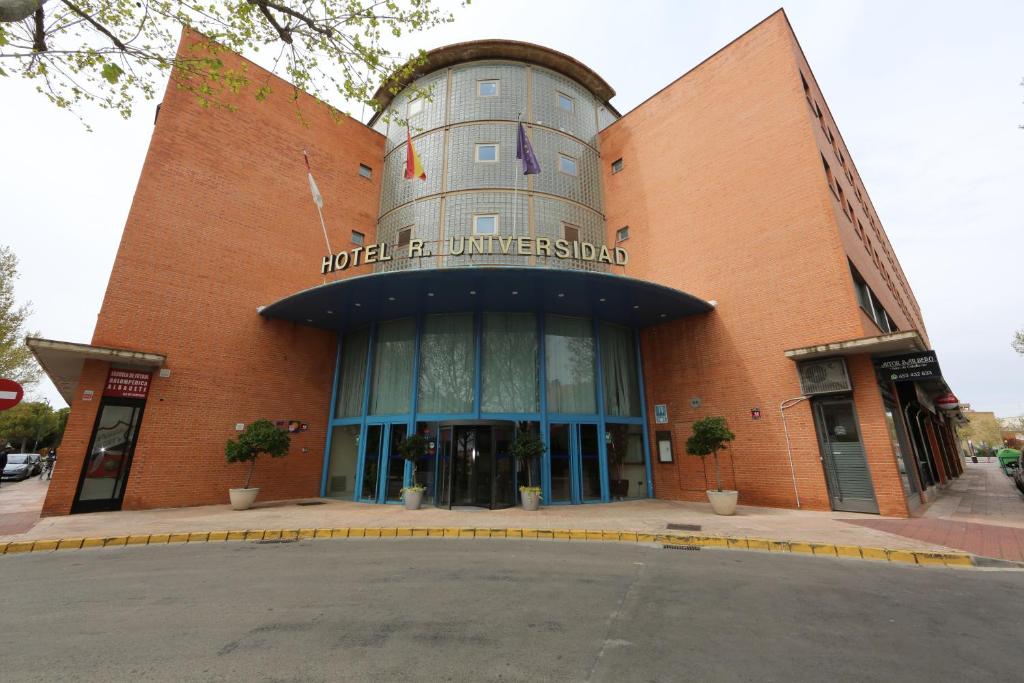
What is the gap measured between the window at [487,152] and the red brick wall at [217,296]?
20.5 feet

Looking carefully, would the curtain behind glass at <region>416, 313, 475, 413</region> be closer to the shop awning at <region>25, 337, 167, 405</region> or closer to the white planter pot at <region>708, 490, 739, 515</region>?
the white planter pot at <region>708, 490, 739, 515</region>

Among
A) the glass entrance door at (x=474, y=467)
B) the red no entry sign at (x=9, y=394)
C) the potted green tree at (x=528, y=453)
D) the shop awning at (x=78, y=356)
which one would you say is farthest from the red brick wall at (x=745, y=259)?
the shop awning at (x=78, y=356)

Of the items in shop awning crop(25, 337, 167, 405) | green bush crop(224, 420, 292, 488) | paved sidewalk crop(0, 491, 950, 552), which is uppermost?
shop awning crop(25, 337, 167, 405)

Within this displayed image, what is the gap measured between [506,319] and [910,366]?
11.2 m

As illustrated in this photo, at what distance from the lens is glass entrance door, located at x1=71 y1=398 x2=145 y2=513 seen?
11109 millimetres

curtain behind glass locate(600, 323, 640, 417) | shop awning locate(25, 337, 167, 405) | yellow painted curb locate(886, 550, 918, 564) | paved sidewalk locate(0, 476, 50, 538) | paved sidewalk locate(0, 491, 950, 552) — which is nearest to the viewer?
yellow painted curb locate(886, 550, 918, 564)

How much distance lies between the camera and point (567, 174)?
58.6 ft

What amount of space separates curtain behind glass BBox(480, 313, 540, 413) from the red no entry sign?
9604 millimetres

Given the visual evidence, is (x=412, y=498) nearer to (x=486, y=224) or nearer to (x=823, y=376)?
(x=486, y=224)

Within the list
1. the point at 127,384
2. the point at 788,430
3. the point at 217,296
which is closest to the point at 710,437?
the point at 788,430

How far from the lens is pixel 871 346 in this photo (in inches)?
411

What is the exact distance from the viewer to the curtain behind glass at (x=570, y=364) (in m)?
13.8

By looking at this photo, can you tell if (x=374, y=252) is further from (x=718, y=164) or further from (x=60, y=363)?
(x=718, y=164)

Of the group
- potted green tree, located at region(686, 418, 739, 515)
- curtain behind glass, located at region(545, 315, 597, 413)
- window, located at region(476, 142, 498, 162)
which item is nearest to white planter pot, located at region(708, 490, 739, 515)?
potted green tree, located at region(686, 418, 739, 515)
